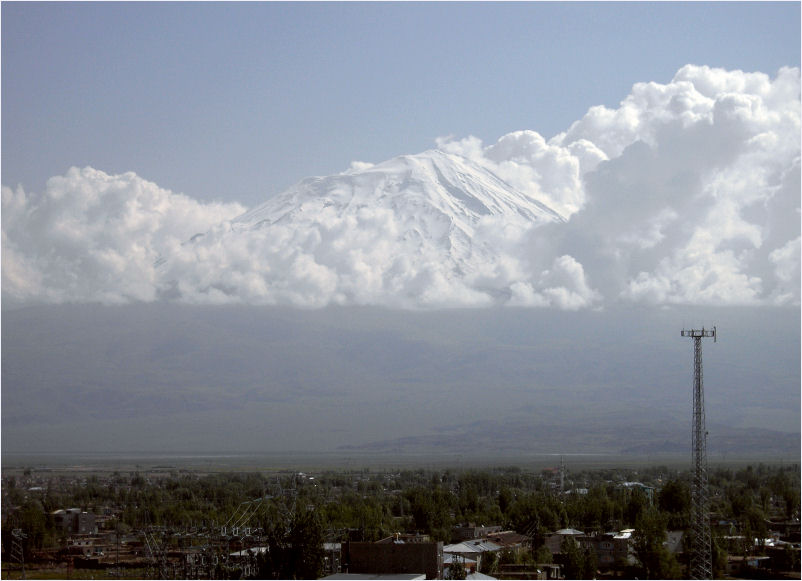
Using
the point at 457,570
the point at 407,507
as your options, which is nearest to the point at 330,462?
the point at 407,507

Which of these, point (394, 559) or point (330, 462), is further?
point (330, 462)

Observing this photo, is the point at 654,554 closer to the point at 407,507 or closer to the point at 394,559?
the point at 394,559

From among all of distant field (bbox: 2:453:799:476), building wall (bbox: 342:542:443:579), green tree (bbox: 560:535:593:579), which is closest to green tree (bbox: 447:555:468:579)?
building wall (bbox: 342:542:443:579)

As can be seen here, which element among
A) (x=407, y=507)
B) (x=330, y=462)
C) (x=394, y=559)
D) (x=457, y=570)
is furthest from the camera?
(x=330, y=462)

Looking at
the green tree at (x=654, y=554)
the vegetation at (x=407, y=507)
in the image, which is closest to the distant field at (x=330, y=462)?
the vegetation at (x=407, y=507)

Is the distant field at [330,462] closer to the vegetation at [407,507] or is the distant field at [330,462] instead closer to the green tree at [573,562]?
the vegetation at [407,507]

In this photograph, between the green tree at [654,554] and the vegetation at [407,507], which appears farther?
the vegetation at [407,507]

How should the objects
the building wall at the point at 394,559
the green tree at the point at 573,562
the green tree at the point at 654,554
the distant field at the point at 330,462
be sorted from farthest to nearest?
1. the distant field at the point at 330,462
2. the green tree at the point at 573,562
3. the green tree at the point at 654,554
4. the building wall at the point at 394,559

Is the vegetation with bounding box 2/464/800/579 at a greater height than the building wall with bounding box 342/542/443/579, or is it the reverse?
the building wall with bounding box 342/542/443/579

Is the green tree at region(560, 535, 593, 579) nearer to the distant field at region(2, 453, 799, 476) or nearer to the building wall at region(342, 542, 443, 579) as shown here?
the building wall at region(342, 542, 443, 579)

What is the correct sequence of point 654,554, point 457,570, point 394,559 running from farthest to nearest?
point 654,554 < point 457,570 < point 394,559

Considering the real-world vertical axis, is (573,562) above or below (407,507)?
above

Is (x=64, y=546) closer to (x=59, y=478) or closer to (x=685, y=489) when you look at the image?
(x=685, y=489)

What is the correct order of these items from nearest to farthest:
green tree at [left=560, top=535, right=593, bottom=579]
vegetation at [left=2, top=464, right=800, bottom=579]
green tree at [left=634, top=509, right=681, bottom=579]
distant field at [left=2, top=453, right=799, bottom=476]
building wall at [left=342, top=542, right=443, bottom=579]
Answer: building wall at [left=342, top=542, right=443, bottom=579] < green tree at [left=634, top=509, right=681, bottom=579] < green tree at [left=560, top=535, right=593, bottom=579] < vegetation at [left=2, top=464, right=800, bottom=579] < distant field at [left=2, top=453, right=799, bottom=476]
